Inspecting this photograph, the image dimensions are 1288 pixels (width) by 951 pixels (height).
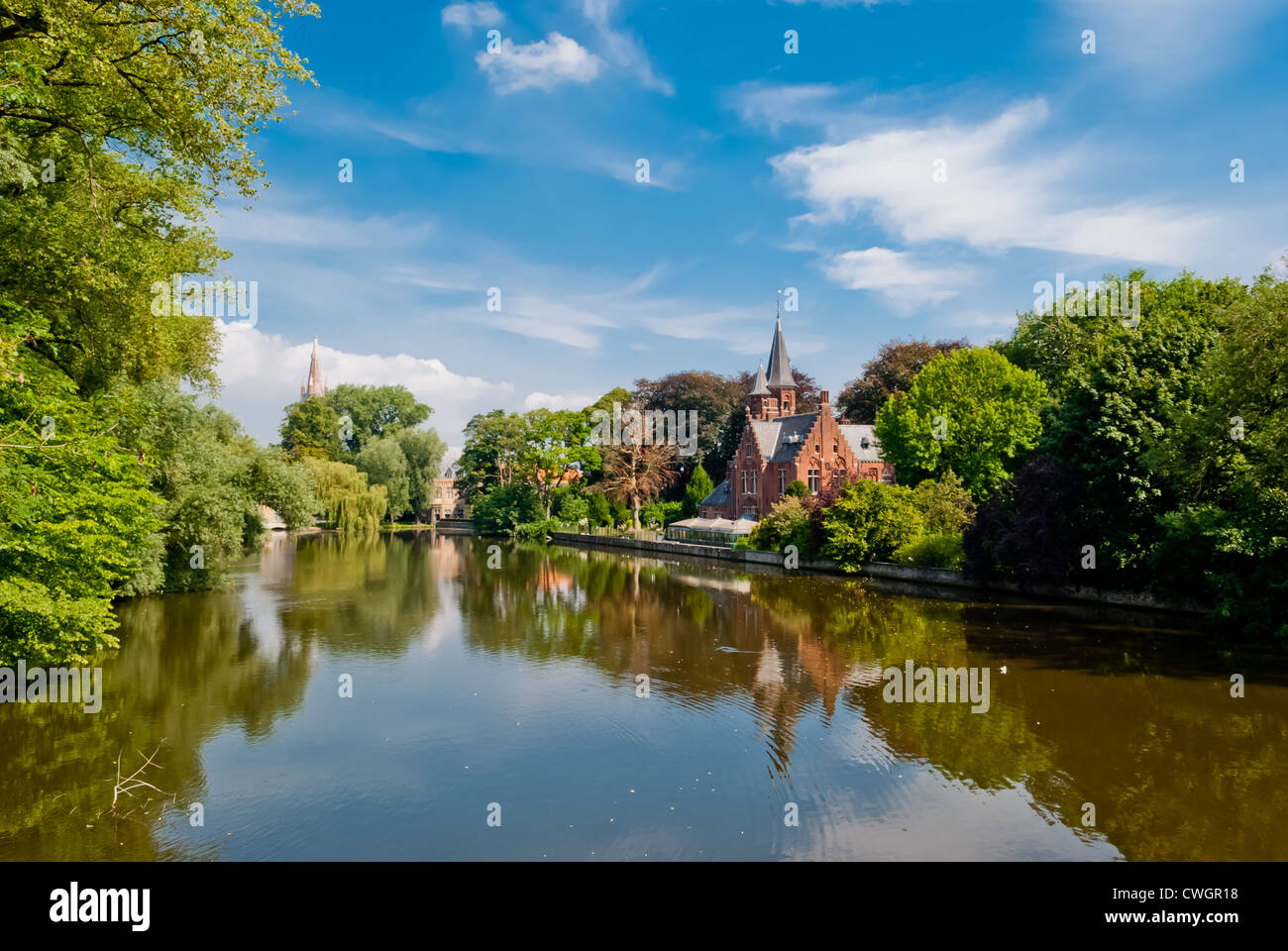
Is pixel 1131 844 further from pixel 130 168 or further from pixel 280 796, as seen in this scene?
pixel 130 168

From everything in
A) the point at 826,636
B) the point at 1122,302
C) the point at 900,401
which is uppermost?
the point at 1122,302

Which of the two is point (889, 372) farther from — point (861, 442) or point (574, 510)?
point (574, 510)

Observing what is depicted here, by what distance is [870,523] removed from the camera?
34500 millimetres

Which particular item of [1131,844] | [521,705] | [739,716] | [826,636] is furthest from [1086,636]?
[521,705]

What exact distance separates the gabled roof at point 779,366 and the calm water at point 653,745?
139ft

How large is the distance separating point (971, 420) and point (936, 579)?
11222mm

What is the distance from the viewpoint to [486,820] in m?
9.01

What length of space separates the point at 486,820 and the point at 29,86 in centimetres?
1112

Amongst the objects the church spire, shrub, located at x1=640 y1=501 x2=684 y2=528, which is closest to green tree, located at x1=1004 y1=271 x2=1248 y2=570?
shrub, located at x1=640 y1=501 x2=684 y2=528

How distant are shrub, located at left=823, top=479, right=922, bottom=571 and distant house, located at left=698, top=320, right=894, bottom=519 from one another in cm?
1695

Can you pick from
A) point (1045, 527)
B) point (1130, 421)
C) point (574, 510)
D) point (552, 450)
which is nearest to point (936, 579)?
point (1045, 527)

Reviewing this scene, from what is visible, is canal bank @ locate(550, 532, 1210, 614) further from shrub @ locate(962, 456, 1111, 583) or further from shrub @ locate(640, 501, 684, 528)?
shrub @ locate(640, 501, 684, 528)

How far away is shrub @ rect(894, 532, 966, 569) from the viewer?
31.4m
